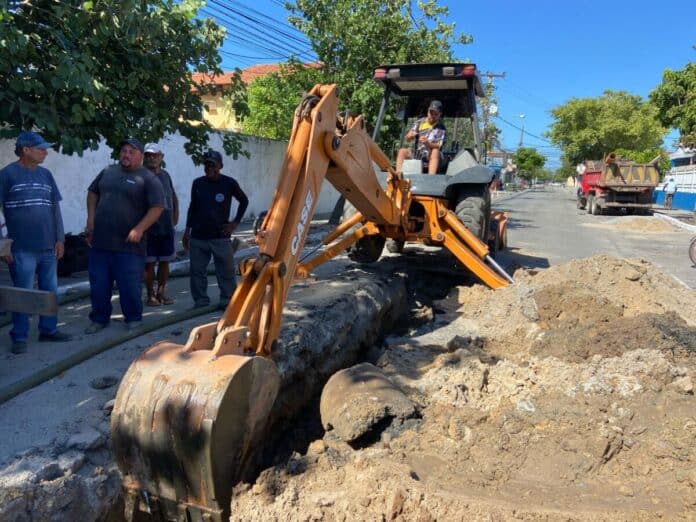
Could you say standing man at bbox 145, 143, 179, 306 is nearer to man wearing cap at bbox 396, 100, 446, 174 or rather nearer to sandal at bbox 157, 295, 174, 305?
sandal at bbox 157, 295, 174, 305

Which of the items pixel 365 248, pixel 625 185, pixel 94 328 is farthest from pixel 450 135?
pixel 625 185

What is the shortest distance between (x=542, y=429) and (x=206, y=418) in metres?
1.94

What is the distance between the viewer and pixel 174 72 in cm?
619

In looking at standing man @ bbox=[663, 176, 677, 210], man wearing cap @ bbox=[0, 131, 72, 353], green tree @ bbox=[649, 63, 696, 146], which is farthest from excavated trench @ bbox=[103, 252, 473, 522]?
standing man @ bbox=[663, 176, 677, 210]

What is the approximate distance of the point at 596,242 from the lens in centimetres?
1427

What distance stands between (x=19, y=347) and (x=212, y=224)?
74.1 inches

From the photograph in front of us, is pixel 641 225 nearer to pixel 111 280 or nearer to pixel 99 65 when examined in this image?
pixel 99 65

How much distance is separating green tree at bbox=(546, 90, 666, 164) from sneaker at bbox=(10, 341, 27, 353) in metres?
46.5

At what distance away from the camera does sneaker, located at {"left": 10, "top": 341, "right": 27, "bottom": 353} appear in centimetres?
411

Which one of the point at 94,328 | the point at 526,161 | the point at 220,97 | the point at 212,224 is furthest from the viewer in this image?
the point at 526,161

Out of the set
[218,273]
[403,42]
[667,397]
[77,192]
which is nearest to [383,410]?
[667,397]

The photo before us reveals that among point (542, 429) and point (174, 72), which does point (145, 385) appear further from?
point (174, 72)

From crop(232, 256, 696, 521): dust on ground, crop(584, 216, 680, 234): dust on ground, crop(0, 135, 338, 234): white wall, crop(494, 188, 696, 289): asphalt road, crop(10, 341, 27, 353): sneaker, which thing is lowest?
crop(232, 256, 696, 521): dust on ground

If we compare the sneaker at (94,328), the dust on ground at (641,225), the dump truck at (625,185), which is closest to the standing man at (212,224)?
the sneaker at (94,328)
